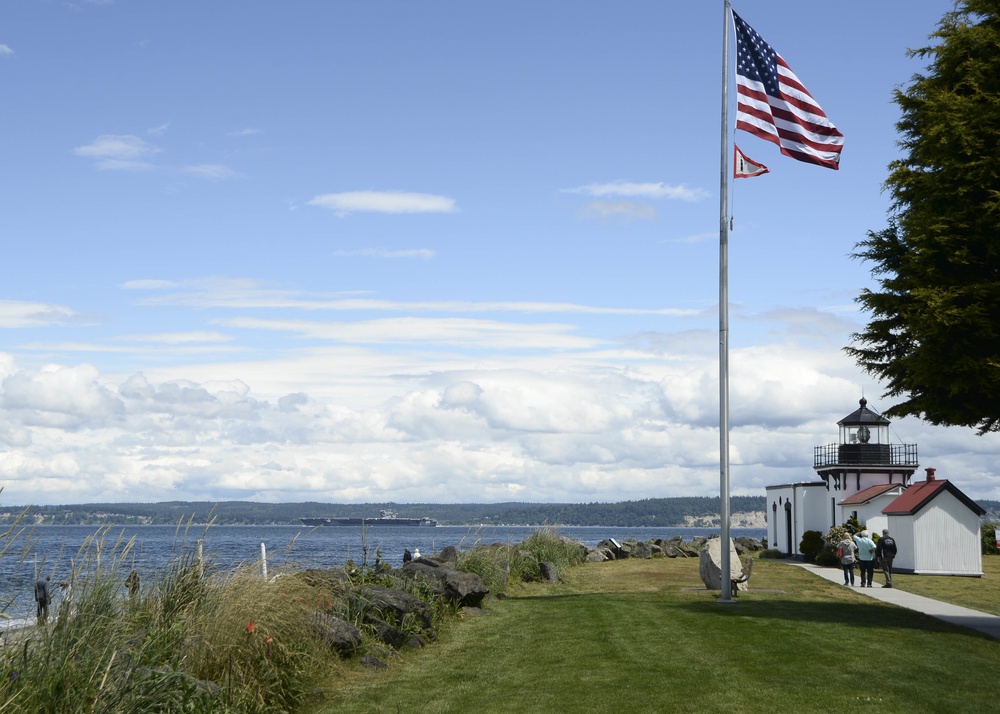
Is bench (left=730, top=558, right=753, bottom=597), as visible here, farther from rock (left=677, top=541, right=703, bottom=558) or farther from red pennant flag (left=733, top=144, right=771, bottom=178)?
rock (left=677, top=541, right=703, bottom=558)


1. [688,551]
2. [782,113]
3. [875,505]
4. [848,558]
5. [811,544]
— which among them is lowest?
[688,551]

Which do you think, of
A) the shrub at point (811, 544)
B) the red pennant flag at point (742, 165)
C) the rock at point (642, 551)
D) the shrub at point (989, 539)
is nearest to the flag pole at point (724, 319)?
the red pennant flag at point (742, 165)

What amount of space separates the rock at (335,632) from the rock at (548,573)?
15.9 metres

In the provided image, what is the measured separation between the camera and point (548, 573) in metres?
30.3

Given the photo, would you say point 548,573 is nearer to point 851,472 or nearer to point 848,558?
point 848,558

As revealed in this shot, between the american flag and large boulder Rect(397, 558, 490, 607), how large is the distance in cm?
1128

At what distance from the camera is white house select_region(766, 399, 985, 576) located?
3688 centimetres

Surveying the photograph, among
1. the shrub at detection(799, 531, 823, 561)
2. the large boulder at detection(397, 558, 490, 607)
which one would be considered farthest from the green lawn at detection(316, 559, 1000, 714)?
the shrub at detection(799, 531, 823, 561)

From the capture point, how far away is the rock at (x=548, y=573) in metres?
30.2

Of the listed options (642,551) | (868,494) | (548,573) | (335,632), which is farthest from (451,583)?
(642,551)

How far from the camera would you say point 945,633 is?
17.9 m

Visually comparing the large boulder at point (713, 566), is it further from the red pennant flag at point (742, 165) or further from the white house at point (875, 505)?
the white house at point (875, 505)

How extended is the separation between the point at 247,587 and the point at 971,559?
1283 inches

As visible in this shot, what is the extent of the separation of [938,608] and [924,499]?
1559 centimetres
